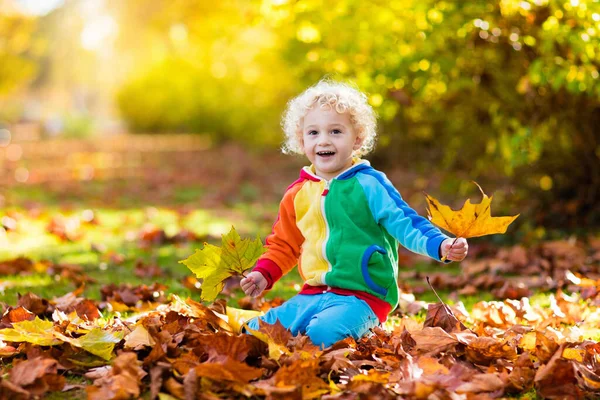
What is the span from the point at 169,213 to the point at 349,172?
5192mm

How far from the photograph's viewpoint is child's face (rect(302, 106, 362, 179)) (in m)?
3.00

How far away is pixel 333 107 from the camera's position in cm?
300

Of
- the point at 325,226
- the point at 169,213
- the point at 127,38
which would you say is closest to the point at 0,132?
the point at 127,38

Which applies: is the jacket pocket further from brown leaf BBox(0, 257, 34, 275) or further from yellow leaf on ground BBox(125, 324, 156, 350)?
Answer: brown leaf BBox(0, 257, 34, 275)

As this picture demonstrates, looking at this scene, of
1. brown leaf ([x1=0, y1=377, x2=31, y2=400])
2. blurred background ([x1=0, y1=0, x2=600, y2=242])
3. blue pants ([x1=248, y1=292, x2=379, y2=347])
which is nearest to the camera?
brown leaf ([x1=0, y1=377, x2=31, y2=400])

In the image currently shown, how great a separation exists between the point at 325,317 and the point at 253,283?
12.7 inches

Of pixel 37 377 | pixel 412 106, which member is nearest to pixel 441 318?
pixel 37 377

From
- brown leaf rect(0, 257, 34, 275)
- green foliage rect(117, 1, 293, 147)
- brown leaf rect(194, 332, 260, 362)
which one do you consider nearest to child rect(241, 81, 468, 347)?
brown leaf rect(194, 332, 260, 362)

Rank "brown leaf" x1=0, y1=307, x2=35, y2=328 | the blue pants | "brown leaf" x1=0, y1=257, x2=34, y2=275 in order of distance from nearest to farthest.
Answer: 1. the blue pants
2. "brown leaf" x1=0, y1=307, x2=35, y2=328
3. "brown leaf" x1=0, y1=257, x2=34, y2=275

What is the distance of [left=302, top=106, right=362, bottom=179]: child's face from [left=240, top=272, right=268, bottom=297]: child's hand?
491 millimetres

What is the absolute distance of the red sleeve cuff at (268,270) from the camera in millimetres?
2990

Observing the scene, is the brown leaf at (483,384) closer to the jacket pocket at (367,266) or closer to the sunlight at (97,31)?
the jacket pocket at (367,266)

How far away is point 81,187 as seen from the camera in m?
10.6

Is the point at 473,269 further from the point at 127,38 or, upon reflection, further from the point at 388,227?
the point at 127,38
